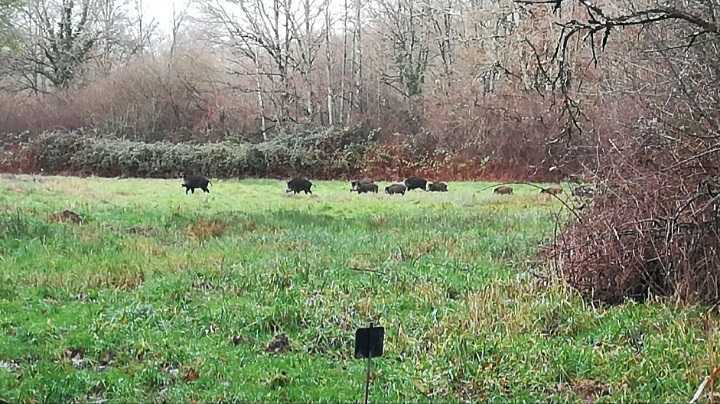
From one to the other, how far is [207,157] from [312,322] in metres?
26.7

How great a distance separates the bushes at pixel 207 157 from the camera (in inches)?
1287

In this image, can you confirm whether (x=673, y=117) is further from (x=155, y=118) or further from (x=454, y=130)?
(x=155, y=118)

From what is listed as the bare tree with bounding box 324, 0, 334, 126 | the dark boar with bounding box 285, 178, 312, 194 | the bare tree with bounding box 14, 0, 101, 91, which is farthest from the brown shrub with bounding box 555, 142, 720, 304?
the bare tree with bounding box 14, 0, 101, 91

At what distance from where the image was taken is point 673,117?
27.8 ft

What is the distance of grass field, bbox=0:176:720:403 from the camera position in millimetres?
5215

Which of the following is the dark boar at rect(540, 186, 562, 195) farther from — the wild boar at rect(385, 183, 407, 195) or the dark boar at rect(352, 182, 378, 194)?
the dark boar at rect(352, 182, 378, 194)

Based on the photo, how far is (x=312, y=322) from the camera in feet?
22.4

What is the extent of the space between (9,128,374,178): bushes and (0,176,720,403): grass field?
19.8m

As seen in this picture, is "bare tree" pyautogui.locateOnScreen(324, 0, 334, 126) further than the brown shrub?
Yes

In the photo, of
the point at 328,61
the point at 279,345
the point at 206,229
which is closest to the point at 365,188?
the point at 206,229

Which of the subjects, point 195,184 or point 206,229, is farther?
point 195,184

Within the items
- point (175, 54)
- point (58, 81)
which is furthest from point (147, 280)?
point (58, 81)

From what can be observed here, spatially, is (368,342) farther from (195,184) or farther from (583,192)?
(195,184)

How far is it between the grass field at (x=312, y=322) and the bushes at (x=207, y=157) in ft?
65.1
